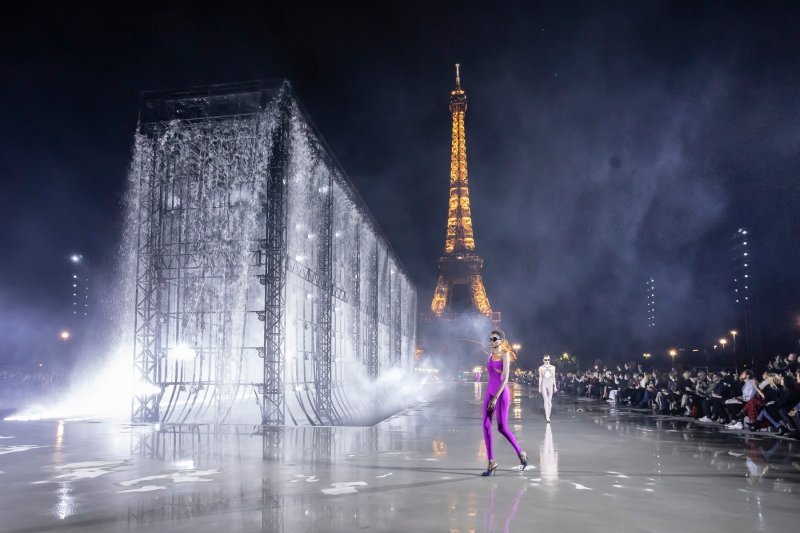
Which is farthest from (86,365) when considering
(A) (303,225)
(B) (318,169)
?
(B) (318,169)

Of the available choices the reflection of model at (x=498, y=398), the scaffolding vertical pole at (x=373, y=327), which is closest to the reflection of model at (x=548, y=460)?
the reflection of model at (x=498, y=398)

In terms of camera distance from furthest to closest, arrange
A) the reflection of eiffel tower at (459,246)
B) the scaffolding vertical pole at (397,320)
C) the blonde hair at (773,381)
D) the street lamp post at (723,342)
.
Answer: the reflection of eiffel tower at (459,246), the street lamp post at (723,342), the scaffolding vertical pole at (397,320), the blonde hair at (773,381)

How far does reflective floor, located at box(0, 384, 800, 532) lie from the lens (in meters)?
5.39

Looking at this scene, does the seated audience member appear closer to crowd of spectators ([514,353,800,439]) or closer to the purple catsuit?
crowd of spectators ([514,353,800,439])

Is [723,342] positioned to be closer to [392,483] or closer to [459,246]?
[459,246]

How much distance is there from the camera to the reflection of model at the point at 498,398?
7.84 meters

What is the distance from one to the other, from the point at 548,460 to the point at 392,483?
3033 millimetres

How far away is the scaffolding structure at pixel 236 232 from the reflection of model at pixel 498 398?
8.38 meters

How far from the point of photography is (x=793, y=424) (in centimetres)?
1231

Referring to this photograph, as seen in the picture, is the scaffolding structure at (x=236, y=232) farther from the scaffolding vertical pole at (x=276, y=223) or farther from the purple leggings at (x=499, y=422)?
the purple leggings at (x=499, y=422)

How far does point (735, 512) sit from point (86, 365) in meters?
45.0

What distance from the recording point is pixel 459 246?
87312mm

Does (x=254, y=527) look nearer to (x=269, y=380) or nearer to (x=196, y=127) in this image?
(x=269, y=380)

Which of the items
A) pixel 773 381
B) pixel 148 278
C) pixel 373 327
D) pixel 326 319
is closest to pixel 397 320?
pixel 373 327
